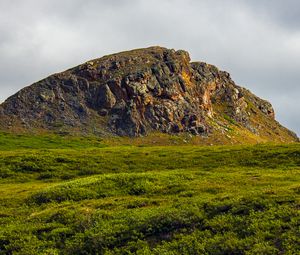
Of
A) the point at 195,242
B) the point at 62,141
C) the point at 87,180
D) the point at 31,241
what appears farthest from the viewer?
the point at 62,141

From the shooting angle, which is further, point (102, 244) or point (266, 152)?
point (266, 152)

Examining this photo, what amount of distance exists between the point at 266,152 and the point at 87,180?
88.1 ft

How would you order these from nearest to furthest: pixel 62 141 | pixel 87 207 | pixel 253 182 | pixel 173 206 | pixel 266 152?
pixel 173 206 → pixel 87 207 → pixel 253 182 → pixel 266 152 → pixel 62 141

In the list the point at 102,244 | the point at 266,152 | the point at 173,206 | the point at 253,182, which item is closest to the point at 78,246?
the point at 102,244

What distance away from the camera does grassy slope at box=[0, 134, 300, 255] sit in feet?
93.7

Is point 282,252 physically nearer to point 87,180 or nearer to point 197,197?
point 197,197

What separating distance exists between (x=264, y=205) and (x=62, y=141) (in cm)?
16292

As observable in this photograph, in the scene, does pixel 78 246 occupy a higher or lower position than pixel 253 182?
lower

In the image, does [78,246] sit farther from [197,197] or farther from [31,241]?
[197,197]

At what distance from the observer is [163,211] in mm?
34781

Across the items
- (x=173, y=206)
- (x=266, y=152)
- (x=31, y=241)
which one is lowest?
(x=31, y=241)

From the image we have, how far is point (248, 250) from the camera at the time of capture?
2630cm

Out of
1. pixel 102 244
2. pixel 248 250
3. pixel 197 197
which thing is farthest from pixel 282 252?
pixel 197 197

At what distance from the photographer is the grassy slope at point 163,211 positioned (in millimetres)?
28547
